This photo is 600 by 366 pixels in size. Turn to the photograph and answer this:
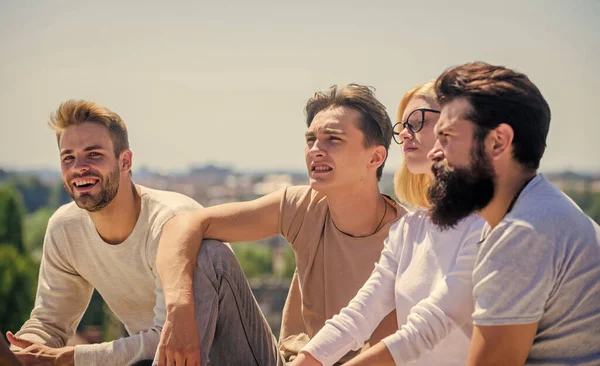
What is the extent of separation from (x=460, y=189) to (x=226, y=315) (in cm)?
124

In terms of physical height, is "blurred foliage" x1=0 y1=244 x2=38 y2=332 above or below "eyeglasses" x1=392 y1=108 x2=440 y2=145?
below

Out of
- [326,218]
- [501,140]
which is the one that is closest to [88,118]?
[326,218]

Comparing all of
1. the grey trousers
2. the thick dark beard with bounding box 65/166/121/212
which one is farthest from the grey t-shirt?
the thick dark beard with bounding box 65/166/121/212

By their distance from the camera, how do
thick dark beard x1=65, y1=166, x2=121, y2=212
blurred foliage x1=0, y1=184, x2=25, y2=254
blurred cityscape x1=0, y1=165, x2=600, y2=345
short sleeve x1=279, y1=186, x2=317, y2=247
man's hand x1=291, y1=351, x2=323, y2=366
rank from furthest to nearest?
blurred foliage x1=0, y1=184, x2=25, y2=254 → blurred cityscape x1=0, y1=165, x2=600, y2=345 → thick dark beard x1=65, y1=166, x2=121, y2=212 → short sleeve x1=279, y1=186, x2=317, y2=247 → man's hand x1=291, y1=351, x2=323, y2=366

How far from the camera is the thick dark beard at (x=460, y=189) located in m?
2.52

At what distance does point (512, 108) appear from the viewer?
8.11 feet

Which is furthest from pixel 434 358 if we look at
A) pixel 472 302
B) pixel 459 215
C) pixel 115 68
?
pixel 115 68

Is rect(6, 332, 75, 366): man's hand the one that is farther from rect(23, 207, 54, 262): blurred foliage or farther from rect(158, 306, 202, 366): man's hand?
rect(23, 207, 54, 262): blurred foliage

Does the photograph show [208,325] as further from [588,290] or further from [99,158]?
[588,290]

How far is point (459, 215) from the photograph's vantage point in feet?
8.54

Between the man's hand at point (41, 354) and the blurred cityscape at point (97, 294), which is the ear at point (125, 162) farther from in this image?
Result: the blurred cityscape at point (97, 294)

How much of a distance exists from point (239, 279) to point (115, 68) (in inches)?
4674

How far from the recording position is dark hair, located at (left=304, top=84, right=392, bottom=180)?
3.85 metres

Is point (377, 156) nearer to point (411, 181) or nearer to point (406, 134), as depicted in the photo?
point (411, 181)
